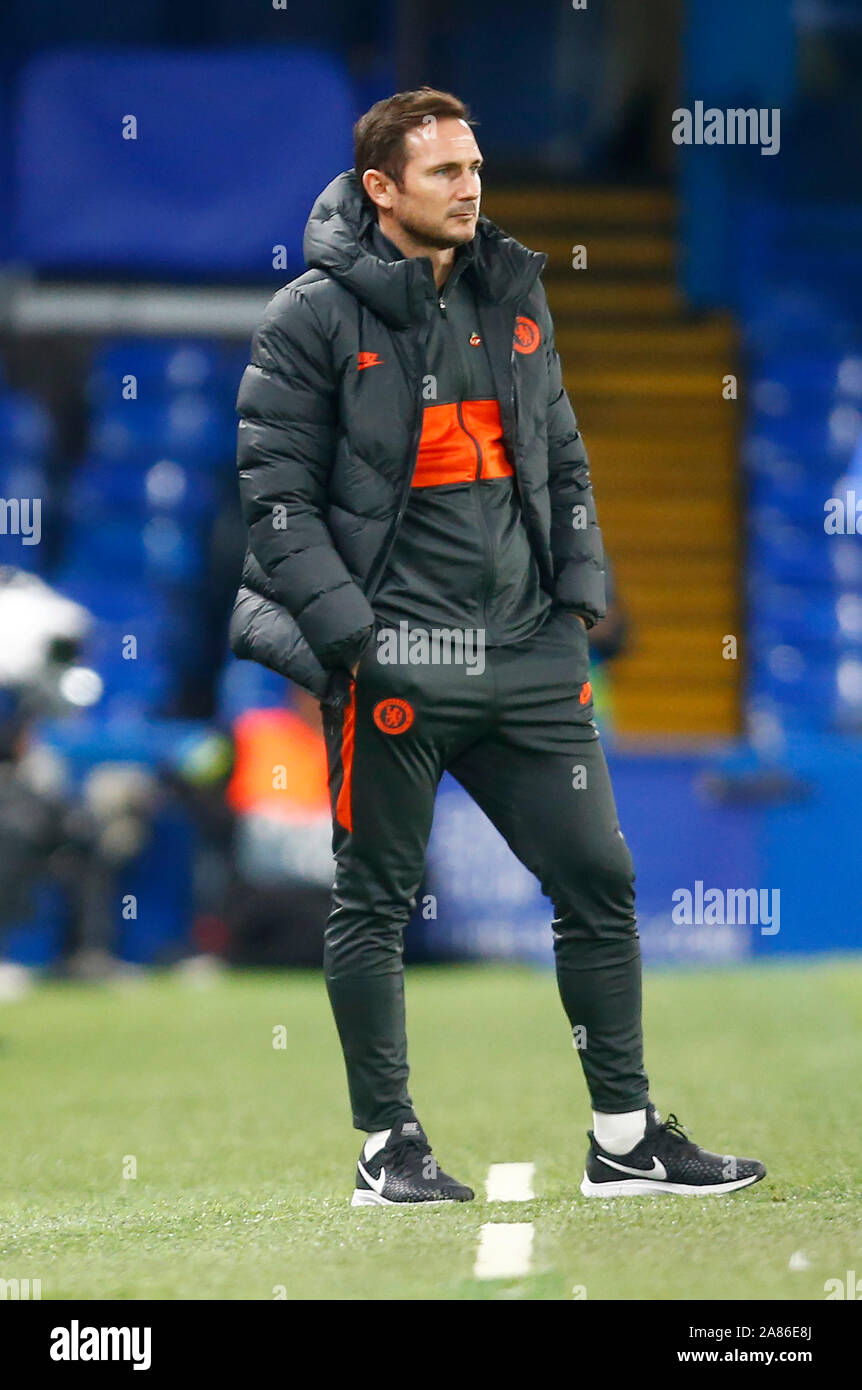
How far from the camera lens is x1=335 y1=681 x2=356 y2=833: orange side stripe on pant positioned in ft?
13.0

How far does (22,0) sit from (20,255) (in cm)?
277

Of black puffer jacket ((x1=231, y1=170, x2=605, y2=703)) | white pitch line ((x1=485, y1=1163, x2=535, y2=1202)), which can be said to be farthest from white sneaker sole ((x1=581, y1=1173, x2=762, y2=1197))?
black puffer jacket ((x1=231, y1=170, x2=605, y2=703))

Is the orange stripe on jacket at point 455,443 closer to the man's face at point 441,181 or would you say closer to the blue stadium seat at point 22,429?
the man's face at point 441,181

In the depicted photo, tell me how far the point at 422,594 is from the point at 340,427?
1.16ft

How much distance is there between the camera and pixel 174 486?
41.1 ft

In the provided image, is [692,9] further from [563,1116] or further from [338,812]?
[338,812]

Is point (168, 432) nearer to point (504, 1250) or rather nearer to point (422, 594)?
point (422, 594)

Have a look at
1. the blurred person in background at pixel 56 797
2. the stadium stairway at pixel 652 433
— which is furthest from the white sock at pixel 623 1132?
the stadium stairway at pixel 652 433

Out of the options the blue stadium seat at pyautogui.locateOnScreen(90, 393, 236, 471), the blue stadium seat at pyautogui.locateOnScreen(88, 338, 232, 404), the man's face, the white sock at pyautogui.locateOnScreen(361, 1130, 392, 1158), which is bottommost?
the white sock at pyautogui.locateOnScreen(361, 1130, 392, 1158)

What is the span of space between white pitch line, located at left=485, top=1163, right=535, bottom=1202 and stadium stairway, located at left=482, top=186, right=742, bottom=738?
833cm

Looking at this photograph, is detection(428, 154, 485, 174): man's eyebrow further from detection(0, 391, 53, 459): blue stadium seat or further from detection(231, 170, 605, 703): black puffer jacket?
detection(0, 391, 53, 459): blue stadium seat

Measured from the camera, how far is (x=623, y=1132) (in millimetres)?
4027

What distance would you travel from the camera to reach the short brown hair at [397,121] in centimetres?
393
